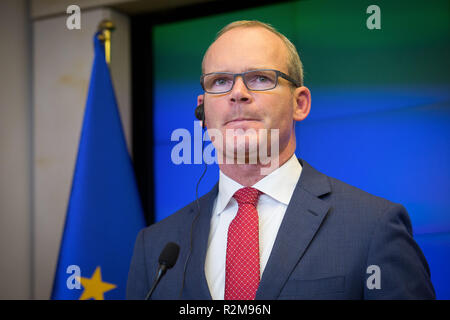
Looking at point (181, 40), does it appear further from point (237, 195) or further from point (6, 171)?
point (237, 195)

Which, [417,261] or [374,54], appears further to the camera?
[374,54]

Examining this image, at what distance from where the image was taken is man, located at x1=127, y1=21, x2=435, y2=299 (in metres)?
1.25

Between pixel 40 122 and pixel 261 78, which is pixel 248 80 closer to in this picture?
pixel 261 78

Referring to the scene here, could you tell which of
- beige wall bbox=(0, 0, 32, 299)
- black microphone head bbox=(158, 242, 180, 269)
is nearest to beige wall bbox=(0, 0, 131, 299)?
beige wall bbox=(0, 0, 32, 299)

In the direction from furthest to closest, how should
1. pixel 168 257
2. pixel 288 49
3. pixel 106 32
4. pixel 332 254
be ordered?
1. pixel 106 32
2. pixel 288 49
3. pixel 332 254
4. pixel 168 257

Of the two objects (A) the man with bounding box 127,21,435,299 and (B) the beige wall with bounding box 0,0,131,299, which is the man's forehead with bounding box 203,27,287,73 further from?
(B) the beige wall with bounding box 0,0,131,299

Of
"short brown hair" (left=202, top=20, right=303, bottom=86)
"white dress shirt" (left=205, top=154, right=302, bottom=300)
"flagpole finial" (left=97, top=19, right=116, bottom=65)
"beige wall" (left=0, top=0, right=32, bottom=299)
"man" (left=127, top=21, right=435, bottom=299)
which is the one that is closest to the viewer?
"man" (left=127, top=21, right=435, bottom=299)

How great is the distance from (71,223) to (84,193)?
167 millimetres

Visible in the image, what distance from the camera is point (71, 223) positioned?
8.41 feet

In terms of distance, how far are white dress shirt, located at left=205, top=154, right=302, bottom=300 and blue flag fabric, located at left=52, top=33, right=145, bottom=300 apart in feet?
4.00

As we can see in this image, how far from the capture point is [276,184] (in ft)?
4.78

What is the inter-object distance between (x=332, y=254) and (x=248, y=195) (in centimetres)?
31

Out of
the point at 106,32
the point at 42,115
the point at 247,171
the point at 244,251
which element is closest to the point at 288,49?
the point at 247,171

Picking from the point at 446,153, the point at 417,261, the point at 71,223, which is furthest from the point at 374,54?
the point at 71,223
